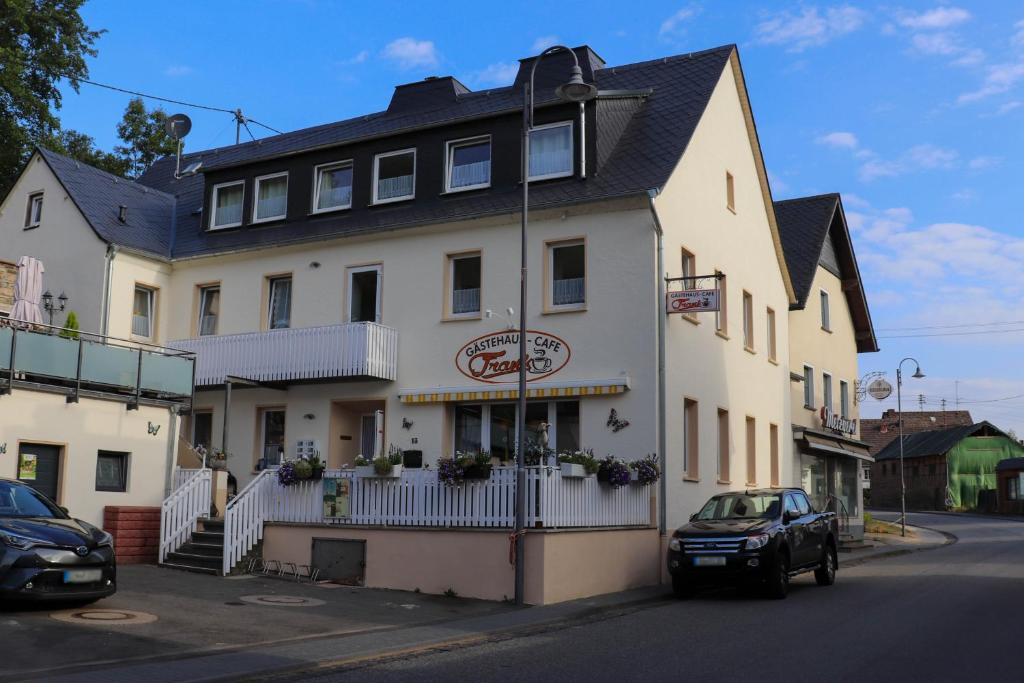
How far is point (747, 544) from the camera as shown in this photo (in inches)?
626

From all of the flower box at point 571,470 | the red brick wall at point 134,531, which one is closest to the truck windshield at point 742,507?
the flower box at point 571,470

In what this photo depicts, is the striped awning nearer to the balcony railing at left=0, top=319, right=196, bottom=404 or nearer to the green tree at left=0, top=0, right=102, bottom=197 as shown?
the balcony railing at left=0, top=319, right=196, bottom=404

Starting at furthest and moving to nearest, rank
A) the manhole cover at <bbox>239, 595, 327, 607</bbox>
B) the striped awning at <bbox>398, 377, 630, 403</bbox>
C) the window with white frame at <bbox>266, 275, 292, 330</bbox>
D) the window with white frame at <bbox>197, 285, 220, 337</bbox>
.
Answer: the window with white frame at <bbox>197, 285, 220, 337</bbox> < the window with white frame at <bbox>266, 275, 292, 330</bbox> < the striped awning at <bbox>398, 377, 630, 403</bbox> < the manhole cover at <bbox>239, 595, 327, 607</bbox>

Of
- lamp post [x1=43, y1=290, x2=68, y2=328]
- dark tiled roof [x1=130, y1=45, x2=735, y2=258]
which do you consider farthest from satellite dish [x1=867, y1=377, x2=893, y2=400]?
lamp post [x1=43, y1=290, x2=68, y2=328]

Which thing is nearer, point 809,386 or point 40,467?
point 40,467

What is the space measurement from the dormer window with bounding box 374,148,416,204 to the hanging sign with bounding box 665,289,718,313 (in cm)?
685

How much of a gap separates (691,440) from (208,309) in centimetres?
1203

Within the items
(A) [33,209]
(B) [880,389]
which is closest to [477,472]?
(A) [33,209]

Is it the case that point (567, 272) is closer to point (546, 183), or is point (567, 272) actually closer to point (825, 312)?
point (546, 183)

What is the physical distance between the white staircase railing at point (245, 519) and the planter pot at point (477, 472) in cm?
413

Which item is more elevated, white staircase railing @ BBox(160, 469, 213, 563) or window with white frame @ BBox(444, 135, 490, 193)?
window with white frame @ BBox(444, 135, 490, 193)

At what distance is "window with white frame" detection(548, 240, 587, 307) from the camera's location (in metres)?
20.7

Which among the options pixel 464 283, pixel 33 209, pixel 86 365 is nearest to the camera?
pixel 86 365

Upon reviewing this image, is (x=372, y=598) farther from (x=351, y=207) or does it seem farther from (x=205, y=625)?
(x=351, y=207)
